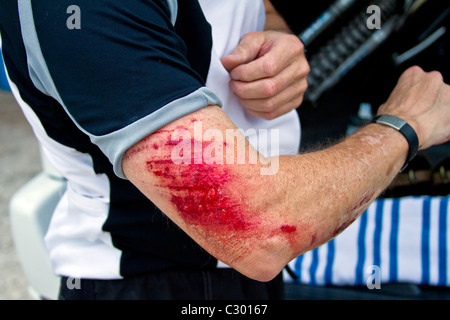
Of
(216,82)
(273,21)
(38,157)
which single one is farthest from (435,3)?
(38,157)

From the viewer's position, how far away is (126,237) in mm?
996

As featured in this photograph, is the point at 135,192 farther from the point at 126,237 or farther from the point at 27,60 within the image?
the point at 27,60

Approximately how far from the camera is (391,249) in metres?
1.64

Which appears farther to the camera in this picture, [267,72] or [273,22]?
[273,22]

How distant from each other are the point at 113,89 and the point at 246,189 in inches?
10.9

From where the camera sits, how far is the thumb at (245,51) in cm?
93

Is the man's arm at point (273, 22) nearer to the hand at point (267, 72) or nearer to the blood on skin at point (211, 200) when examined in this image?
the hand at point (267, 72)

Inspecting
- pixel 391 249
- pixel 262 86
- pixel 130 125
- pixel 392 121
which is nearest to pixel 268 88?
pixel 262 86

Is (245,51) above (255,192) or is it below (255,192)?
above

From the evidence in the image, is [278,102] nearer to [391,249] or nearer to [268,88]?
[268,88]

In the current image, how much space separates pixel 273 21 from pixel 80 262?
3.14ft

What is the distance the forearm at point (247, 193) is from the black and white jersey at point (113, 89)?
0.05 metres

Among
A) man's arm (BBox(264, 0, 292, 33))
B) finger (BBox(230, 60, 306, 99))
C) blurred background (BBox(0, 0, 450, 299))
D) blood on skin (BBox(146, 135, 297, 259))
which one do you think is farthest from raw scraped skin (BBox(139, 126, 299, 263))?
blurred background (BBox(0, 0, 450, 299))
